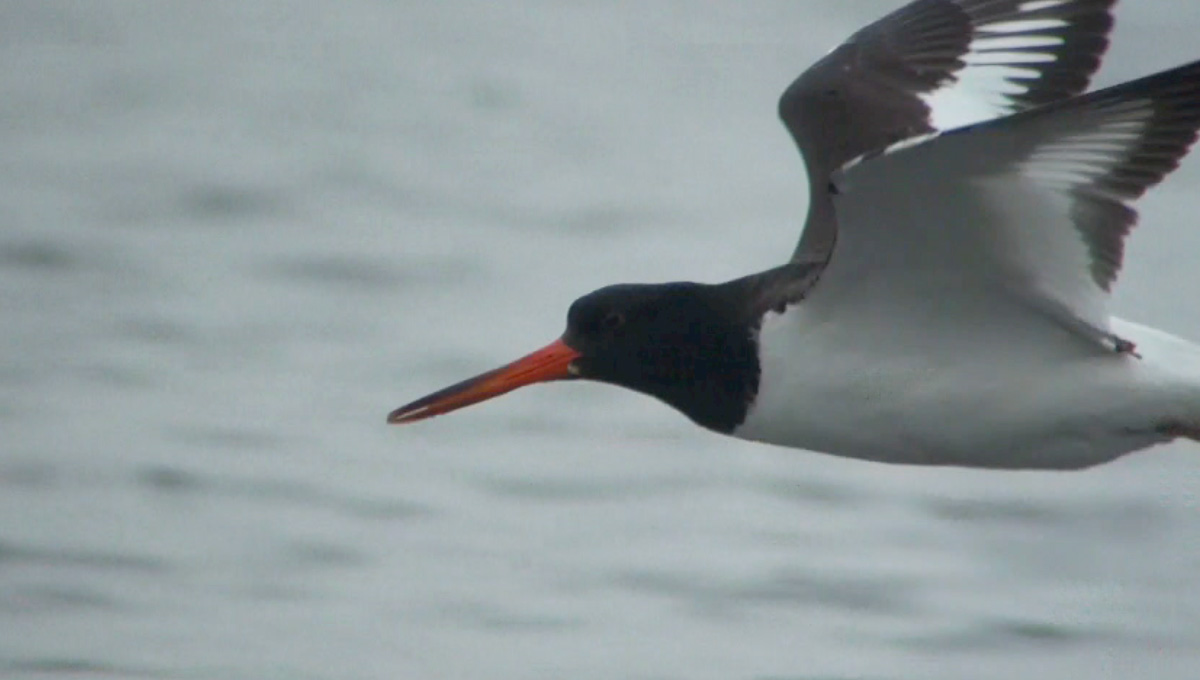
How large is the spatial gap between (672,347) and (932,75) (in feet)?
4.91

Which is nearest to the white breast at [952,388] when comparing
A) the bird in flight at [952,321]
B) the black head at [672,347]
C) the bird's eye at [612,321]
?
Answer: the bird in flight at [952,321]

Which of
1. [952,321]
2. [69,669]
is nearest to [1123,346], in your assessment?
[952,321]

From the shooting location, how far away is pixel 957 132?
6.06 m

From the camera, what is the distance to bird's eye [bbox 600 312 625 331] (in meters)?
7.23

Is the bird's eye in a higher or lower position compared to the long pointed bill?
higher

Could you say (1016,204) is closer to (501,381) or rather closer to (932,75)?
(932,75)

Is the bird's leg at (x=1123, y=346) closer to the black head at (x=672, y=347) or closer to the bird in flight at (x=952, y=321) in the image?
the bird in flight at (x=952, y=321)

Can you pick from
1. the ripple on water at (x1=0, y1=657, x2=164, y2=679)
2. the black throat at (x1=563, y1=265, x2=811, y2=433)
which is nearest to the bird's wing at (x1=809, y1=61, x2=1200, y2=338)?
the black throat at (x1=563, y1=265, x2=811, y2=433)

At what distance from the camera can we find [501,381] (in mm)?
7547

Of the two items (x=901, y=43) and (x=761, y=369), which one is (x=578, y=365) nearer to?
(x=761, y=369)

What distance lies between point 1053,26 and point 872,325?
155 cm

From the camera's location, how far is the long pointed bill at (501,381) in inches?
290

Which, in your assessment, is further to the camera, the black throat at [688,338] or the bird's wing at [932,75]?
the bird's wing at [932,75]

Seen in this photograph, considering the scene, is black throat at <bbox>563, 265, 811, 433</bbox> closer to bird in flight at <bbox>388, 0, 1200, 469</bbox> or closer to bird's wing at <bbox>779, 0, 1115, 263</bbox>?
bird in flight at <bbox>388, 0, 1200, 469</bbox>
